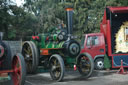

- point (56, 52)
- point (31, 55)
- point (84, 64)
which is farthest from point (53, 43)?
point (84, 64)

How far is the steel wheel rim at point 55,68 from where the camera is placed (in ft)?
24.3

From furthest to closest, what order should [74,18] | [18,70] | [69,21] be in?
1. [74,18]
2. [69,21]
3. [18,70]

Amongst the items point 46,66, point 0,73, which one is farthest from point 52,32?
point 0,73

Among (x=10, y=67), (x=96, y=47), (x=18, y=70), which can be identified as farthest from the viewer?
(x=96, y=47)

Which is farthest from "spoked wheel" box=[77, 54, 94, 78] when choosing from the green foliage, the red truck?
the green foliage

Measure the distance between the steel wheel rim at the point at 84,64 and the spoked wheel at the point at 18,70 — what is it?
3.59 m

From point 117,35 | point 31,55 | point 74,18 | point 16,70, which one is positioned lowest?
point 16,70

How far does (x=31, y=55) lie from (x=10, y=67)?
2881 millimetres

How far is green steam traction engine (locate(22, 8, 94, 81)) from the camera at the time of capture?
788cm

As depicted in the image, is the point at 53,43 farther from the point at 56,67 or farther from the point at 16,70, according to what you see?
the point at 16,70

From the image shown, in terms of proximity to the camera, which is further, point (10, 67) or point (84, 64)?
point (84, 64)

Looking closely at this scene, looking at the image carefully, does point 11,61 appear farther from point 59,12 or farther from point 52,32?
point 59,12

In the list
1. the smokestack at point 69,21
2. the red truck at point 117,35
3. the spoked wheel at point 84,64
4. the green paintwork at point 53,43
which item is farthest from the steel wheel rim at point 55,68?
the red truck at point 117,35

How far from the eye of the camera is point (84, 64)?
8555mm
